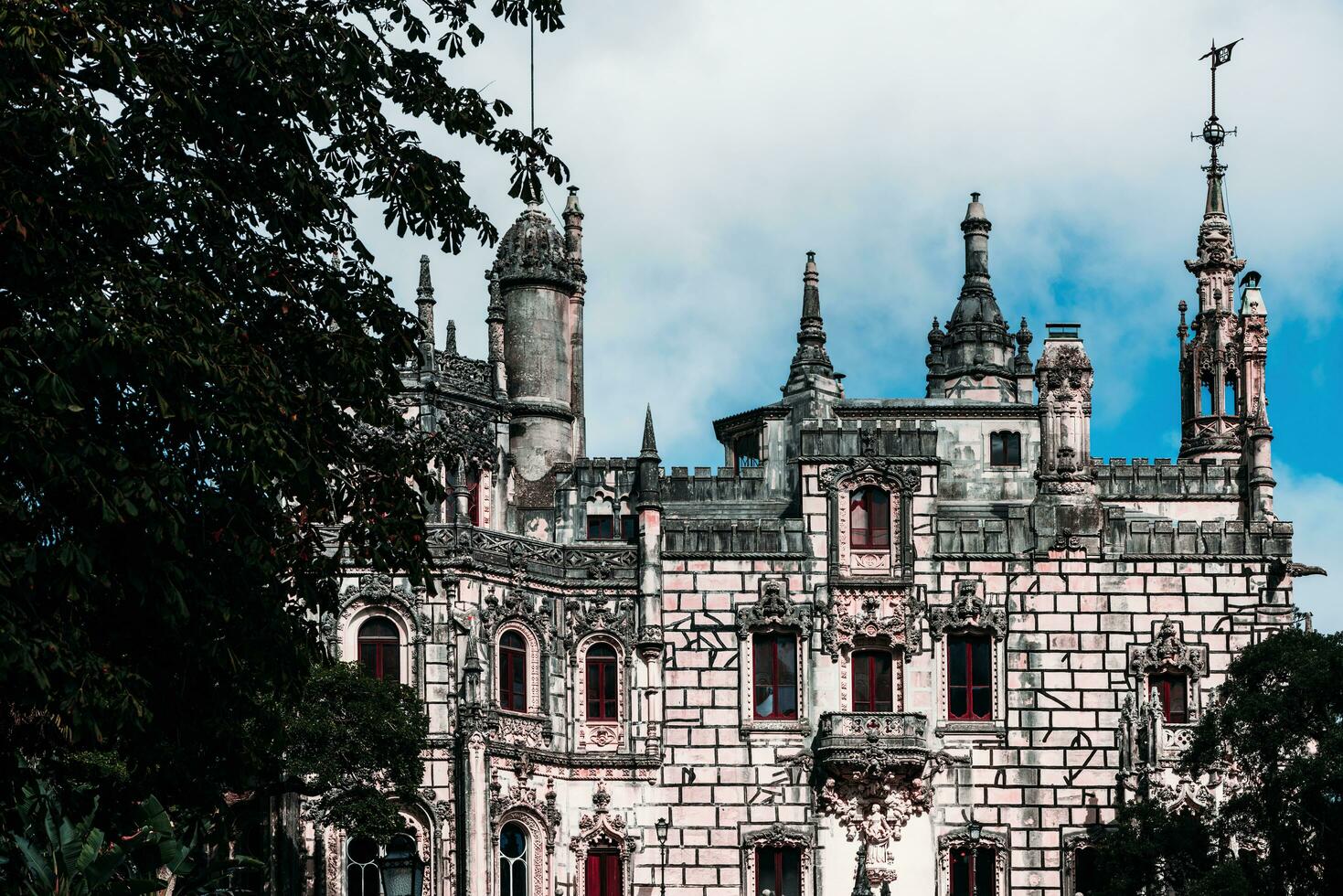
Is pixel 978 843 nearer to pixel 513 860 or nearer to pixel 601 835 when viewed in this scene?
pixel 601 835

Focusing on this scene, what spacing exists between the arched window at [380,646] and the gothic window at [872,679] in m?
12.9

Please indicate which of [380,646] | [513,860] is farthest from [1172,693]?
[380,646]

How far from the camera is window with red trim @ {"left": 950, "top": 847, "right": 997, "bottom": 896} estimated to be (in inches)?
2771

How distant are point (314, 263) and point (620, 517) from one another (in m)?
45.5

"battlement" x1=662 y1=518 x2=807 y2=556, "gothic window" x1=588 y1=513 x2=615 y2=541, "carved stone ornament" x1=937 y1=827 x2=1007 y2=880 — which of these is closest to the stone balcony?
"carved stone ornament" x1=937 y1=827 x2=1007 y2=880

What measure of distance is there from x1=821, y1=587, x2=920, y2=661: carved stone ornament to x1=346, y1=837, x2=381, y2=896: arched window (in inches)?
554

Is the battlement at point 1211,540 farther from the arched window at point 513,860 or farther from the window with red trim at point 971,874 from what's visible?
the arched window at point 513,860

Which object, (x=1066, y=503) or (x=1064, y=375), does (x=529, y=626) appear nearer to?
(x=1066, y=503)

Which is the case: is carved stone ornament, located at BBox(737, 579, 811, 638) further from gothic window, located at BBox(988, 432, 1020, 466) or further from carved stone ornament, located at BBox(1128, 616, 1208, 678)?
gothic window, located at BBox(988, 432, 1020, 466)

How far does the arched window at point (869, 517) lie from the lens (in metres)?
72.1

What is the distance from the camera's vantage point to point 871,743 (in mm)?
69438

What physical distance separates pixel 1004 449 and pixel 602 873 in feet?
83.6

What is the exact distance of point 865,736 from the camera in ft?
228

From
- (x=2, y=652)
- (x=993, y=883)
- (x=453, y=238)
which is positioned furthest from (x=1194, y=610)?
(x=2, y=652)
